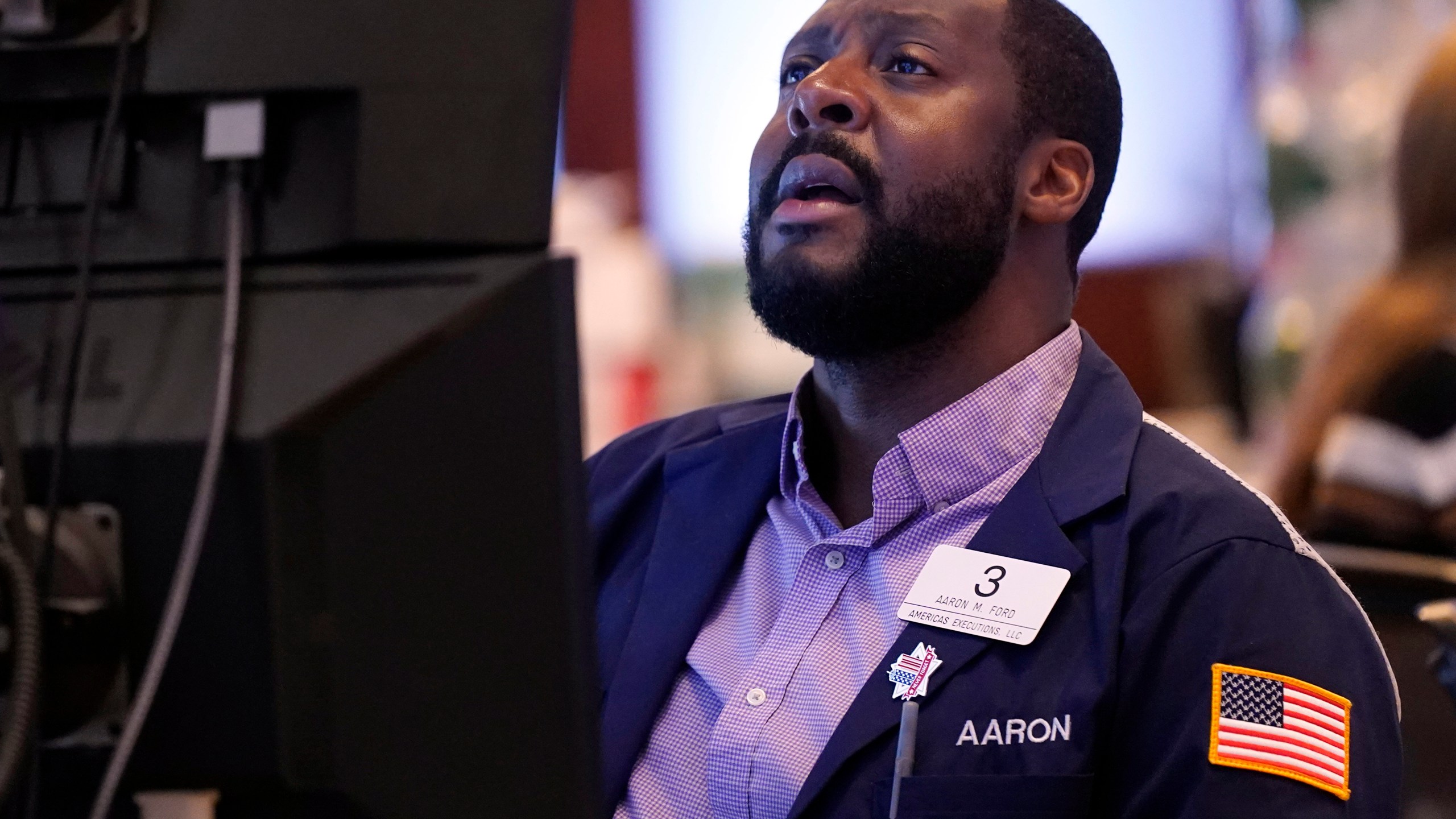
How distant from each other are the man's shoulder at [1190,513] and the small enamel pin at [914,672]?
0.65 ft

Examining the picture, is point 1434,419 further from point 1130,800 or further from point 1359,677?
point 1130,800

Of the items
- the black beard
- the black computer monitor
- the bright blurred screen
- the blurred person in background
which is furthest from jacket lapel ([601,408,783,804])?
the bright blurred screen

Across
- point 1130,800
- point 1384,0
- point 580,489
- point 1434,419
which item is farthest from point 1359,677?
point 1384,0

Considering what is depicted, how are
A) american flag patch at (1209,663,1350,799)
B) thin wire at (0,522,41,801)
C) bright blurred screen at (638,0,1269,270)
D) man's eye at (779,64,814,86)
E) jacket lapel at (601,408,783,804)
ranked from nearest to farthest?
thin wire at (0,522,41,801)
american flag patch at (1209,663,1350,799)
jacket lapel at (601,408,783,804)
man's eye at (779,64,814,86)
bright blurred screen at (638,0,1269,270)

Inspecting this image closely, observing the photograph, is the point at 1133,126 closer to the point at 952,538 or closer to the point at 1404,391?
the point at 1404,391

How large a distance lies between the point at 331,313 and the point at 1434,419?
1945 mm

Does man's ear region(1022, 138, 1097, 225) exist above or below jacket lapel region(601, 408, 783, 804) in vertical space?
above

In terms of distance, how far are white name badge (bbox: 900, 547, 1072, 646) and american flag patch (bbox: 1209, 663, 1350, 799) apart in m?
0.16

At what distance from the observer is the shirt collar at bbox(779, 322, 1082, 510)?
1356 millimetres

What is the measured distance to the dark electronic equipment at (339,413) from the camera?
2.08 feet

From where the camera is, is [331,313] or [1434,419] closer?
[331,313]

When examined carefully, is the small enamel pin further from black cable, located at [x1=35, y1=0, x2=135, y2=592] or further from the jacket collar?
black cable, located at [x1=35, y1=0, x2=135, y2=592]

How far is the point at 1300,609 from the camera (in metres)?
1.12

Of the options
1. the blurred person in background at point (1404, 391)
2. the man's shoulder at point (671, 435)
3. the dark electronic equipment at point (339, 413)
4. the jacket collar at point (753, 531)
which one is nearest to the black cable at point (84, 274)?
the dark electronic equipment at point (339, 413)
